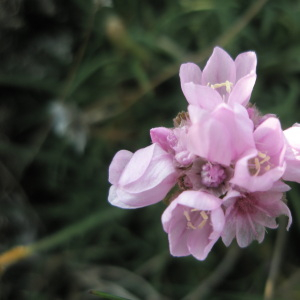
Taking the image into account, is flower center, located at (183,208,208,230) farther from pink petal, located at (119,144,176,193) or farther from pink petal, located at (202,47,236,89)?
pink petal, located at (202,47,236,89)

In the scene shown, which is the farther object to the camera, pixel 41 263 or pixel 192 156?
pixel 41 263

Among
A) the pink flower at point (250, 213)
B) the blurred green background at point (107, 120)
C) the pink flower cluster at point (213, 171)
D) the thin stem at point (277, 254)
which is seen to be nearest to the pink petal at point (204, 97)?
the pink flower cluster at point (213, 171)

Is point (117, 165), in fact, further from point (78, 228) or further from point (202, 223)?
point (78, 228)

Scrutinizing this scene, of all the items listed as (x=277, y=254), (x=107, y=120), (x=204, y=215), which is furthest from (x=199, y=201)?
(x=107, y=120)

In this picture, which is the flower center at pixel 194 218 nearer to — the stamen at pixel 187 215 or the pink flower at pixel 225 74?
the stamen at pixel 187 215

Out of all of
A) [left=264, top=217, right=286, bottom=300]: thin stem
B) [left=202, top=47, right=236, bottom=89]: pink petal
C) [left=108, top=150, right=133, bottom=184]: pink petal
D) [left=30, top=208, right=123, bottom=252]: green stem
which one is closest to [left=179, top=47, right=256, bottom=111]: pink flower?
[left=202, top=47, right=236, bottom=89]: pink petal

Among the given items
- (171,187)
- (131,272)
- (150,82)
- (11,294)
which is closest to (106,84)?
→ (150,82)

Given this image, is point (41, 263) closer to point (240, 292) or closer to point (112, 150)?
point (112, 150)

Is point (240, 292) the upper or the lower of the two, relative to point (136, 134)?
lower
